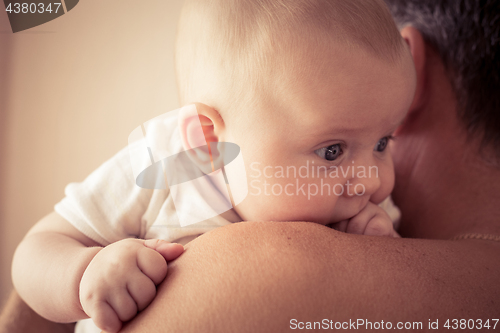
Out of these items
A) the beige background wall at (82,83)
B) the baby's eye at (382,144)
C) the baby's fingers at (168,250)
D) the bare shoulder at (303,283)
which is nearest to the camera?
the bare shoulder at (303,283)

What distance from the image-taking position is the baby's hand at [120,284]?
579 millimetres

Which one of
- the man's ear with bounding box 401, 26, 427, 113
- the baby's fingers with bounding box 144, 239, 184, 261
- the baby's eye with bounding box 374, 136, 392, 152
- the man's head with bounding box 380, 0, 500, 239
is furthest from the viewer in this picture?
the man's ear with bounding box 401, 26, 427, 113

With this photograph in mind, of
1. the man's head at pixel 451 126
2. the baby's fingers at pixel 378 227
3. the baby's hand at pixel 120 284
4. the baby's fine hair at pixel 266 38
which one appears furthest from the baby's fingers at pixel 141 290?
the man's head at pixel 451 126

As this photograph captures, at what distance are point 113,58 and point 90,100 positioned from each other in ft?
0.35

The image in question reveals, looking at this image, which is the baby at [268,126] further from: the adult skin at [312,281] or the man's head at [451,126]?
the man's head at [451,126]

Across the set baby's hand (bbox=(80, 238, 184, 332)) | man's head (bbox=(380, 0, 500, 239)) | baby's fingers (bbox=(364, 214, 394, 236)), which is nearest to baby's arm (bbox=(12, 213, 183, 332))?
baby's hand (bbox=(80, 238, 184, 332))

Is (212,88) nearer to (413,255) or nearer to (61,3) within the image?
(61,3)

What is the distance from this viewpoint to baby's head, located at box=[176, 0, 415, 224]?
70cm

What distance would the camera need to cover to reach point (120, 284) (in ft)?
1.94

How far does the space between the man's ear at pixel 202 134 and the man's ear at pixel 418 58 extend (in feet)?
2.56

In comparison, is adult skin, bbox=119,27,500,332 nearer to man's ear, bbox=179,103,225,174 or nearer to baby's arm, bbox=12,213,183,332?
baby's arm, bbox=12,213,183,332

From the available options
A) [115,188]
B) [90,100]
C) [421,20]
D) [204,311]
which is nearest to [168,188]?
[115,188]

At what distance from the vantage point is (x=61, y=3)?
0.74 meters

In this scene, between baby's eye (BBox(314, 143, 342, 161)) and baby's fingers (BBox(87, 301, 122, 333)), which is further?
baby's eye (BBox(314, 143, 342, 161))
